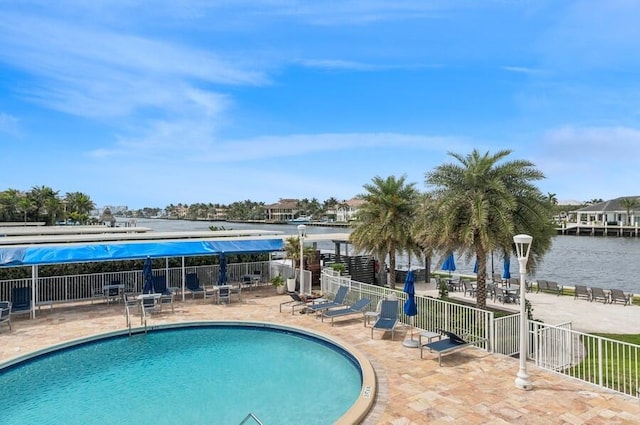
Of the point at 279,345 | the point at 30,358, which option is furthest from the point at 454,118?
the point at 30,358

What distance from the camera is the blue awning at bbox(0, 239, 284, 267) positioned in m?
14.2

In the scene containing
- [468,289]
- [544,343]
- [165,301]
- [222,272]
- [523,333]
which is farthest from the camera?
[468,289]

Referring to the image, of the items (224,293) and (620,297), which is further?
(620,297)

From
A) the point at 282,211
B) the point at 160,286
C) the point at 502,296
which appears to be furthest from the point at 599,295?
the point at 282,211

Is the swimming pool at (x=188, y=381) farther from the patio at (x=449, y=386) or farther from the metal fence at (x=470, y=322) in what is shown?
the metal fence at (x=470, y=322)

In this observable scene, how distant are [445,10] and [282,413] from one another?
1291 cm

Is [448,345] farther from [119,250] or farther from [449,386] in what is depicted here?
[119,250]

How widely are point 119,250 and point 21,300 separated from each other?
3.49 meters

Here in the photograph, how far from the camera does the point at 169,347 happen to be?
12031 millimetres

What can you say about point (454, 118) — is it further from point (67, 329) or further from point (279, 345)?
point (67, 329)

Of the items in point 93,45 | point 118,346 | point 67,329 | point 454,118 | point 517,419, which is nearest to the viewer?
point 517,419

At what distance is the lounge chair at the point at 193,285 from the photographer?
57.5 feet

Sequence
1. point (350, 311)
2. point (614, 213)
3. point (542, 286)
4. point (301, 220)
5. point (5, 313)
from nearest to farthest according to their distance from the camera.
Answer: point (5, 313) → point (350, 311) → point (542, 286) → point (614, 213) → point (301, 220)

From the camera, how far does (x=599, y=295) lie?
1897 cm
